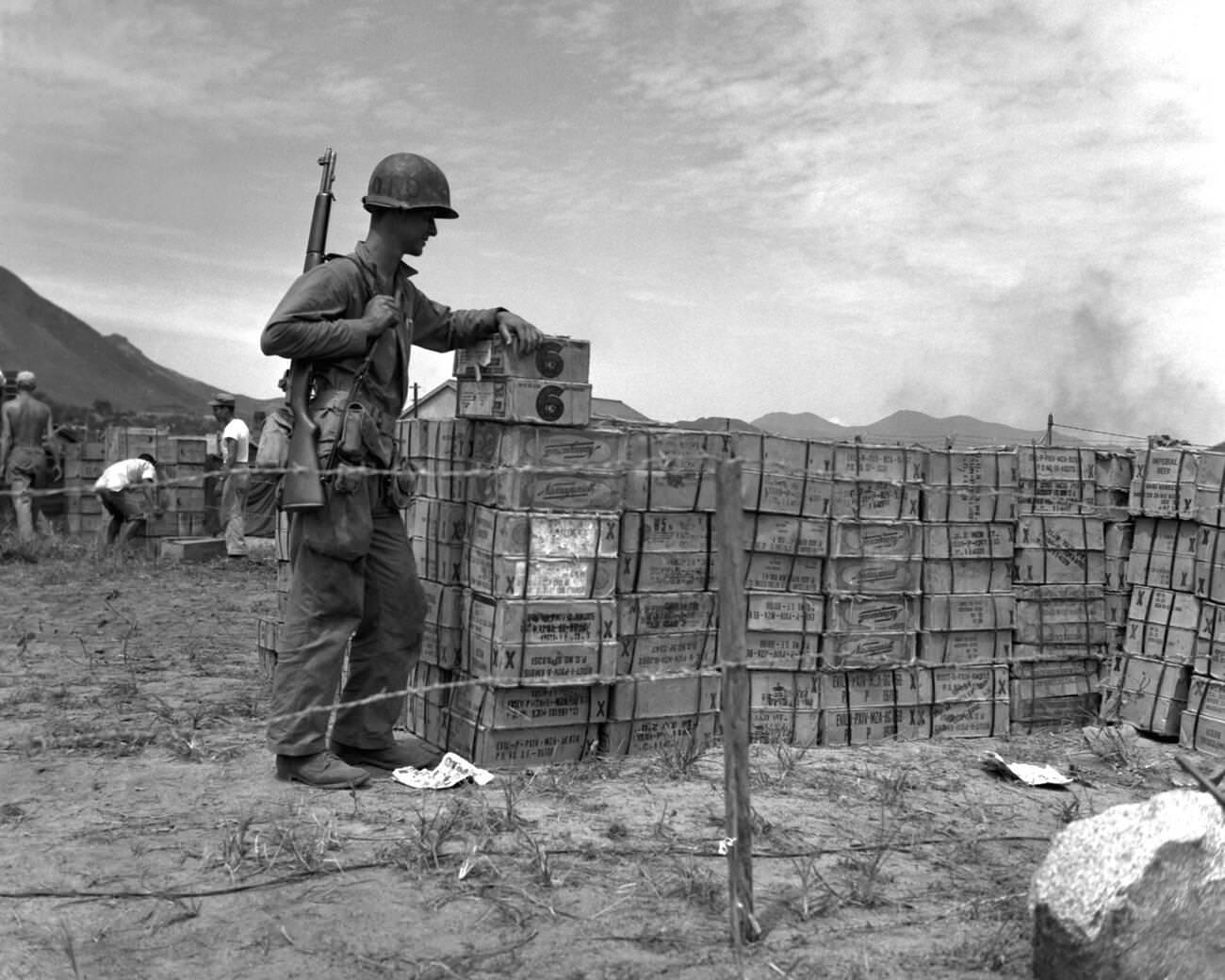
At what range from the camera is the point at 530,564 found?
567 centimetres

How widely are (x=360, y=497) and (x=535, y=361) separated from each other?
1.14 meters

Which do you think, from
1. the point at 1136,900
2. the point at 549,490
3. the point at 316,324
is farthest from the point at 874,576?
the point at 1136,900

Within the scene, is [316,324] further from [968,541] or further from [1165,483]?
[1165,483]

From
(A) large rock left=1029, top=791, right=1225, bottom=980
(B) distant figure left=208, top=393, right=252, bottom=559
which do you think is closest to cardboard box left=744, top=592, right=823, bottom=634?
(A) large rock left=1029, top=791, right=1225, bottom=980

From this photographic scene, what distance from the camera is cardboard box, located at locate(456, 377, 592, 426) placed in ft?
18.7

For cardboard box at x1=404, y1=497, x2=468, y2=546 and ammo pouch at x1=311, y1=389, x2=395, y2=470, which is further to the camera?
cardboard box at x1=404, y1=497, x2=468, y2=546

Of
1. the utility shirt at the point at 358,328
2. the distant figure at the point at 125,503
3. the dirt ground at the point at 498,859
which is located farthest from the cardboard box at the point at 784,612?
the distant figure at the point at 125,503

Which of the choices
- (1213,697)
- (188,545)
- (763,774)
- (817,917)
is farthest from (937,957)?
(188,545)

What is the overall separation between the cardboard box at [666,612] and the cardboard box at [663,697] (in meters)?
0.27

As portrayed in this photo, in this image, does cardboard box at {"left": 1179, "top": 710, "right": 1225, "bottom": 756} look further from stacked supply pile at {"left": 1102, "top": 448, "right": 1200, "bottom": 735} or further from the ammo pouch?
the ammo pouch

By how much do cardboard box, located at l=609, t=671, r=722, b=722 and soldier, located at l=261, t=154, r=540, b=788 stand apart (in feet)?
3.33

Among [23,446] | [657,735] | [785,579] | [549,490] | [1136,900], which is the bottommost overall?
[657,735]

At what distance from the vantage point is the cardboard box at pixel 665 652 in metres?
6.08

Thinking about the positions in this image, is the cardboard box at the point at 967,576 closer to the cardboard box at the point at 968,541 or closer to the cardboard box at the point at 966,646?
the cardboard box at the point at 968,541
